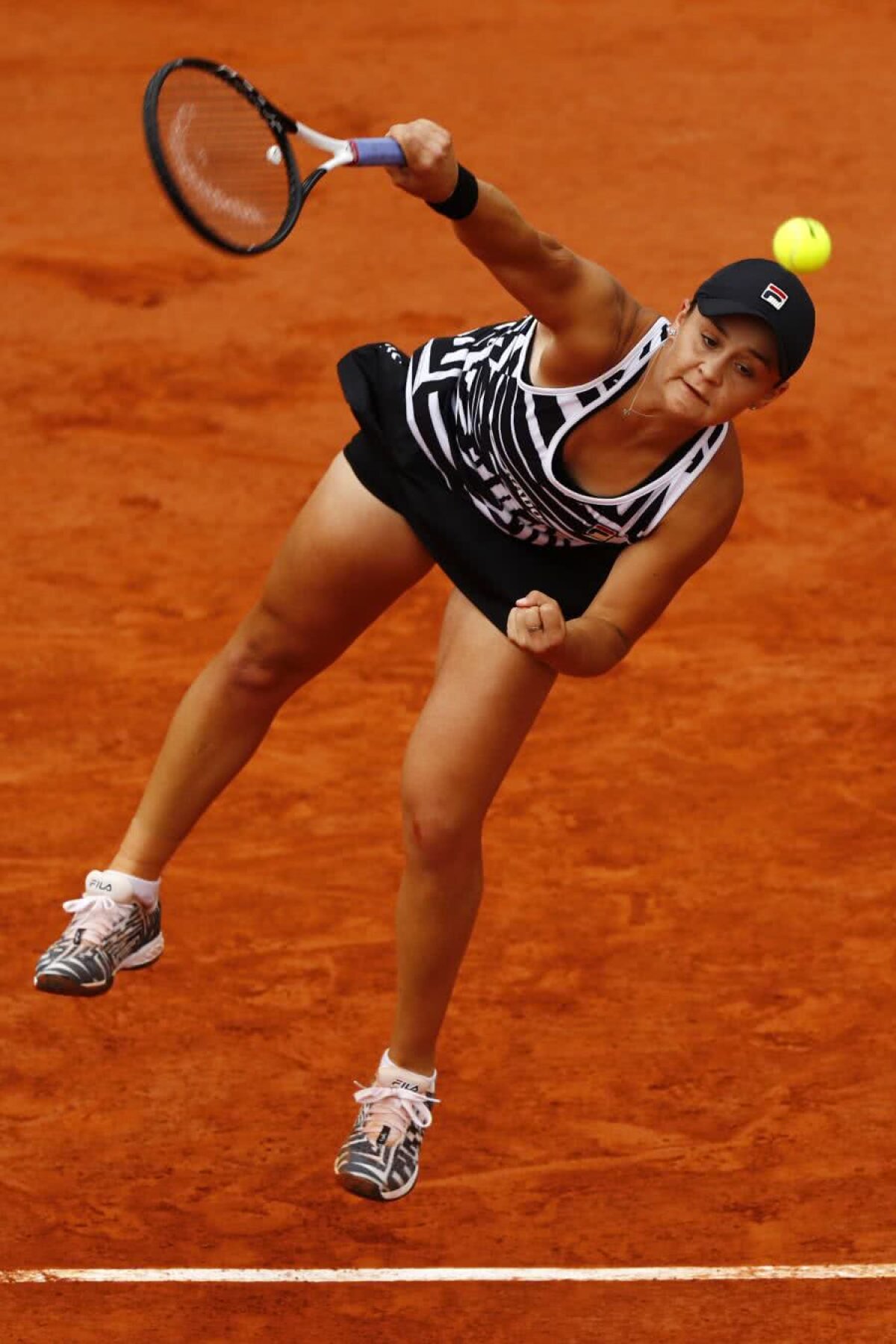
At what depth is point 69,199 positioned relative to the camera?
1080 cm

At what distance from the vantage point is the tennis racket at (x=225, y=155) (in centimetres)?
408

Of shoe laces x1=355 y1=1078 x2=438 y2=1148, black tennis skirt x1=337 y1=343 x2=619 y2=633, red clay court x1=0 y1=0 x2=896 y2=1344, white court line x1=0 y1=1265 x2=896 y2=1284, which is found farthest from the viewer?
red clay court x1=0 y1=0 x2=896 y2=1344

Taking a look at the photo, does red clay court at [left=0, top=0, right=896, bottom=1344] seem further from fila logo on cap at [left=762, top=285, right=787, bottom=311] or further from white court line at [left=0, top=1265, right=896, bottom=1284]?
fila logo on cap at [left=762, top=285, right=787, bottom=311]

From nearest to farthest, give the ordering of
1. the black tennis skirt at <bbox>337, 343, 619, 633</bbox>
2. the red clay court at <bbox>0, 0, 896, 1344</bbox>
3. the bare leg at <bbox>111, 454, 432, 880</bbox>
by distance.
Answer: the black tennis skirt at <bbox>337, 343, 619, 633</bbox>
the bare leg at <bbox>111, 454, 432, 880</bbox>
the red clay court at <bbox>0, 0, 896, 1344</bbox>

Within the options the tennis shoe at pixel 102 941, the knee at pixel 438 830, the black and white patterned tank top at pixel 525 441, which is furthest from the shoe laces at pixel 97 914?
the black and white patterned tank top at pixel 525 441

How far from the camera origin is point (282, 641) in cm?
471

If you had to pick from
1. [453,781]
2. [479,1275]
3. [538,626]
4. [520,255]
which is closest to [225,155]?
[520,255]

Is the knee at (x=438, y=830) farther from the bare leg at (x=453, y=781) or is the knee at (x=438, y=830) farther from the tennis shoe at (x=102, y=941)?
the tennis shoe at (x=102, y=941)

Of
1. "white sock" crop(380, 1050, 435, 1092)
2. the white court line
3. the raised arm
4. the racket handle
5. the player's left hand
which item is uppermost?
the racket handle

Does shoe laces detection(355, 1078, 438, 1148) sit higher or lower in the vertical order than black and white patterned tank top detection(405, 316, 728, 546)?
lower

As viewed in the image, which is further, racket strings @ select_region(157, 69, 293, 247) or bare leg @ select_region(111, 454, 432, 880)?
bare leg @ select_region(111, 454, 432, 880)

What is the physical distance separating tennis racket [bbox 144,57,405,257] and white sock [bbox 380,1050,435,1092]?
1856 millimetres

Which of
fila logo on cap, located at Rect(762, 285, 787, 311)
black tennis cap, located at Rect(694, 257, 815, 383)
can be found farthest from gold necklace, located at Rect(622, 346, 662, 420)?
fila logo on cap, located at Rect(762, 285, 787, 311)

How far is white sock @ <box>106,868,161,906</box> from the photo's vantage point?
4.92 metres
